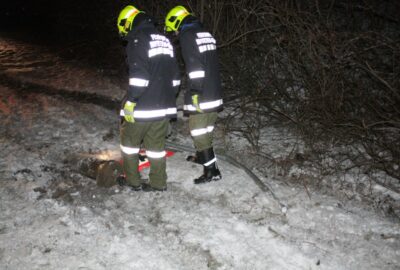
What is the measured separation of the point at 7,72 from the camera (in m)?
7.80

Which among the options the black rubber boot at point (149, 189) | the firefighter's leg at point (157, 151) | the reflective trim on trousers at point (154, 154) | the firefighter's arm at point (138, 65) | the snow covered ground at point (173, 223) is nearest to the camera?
the snow covered ground at point (173, 223)

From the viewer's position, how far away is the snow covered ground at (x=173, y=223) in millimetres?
3330

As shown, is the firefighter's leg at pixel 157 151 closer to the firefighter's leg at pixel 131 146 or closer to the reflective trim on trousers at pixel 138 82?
the firefighter's leg at pixel 131 146

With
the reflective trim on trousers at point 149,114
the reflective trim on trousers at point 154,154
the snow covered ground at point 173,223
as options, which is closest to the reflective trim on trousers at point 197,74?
the reflective trim on trousers at point 149,114

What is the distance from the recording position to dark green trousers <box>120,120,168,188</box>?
3.92 metres

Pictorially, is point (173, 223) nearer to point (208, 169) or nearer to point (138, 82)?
point (208, 169)

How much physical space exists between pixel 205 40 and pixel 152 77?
0.72 m

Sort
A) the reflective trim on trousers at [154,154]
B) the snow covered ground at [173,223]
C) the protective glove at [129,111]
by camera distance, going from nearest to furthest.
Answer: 1. the snow covered ground at [173,223]
2. the protective glove at [129,111]
3. the reflective trim on trousers at [154,154]

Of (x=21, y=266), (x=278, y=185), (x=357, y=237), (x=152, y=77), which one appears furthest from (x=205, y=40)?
(x=21, y=266)

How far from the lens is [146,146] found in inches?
161

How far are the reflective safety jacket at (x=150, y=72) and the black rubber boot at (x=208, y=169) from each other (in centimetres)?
73

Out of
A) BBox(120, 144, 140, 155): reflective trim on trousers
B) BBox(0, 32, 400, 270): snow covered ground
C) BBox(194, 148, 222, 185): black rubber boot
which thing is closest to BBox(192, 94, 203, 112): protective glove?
BBox(194, 148, 222, 185): black rubber boot

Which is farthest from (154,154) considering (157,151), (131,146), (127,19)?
(127,19)

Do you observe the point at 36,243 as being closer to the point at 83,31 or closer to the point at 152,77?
the point at 152,77
